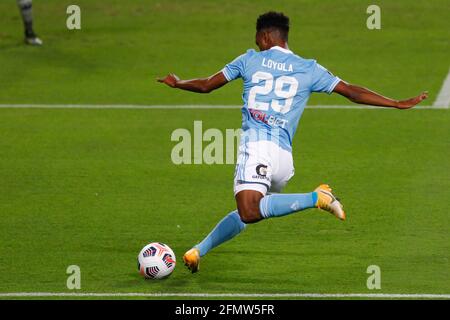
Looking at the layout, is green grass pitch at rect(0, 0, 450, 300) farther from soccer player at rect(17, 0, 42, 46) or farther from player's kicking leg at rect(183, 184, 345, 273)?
player's kicking leg at rect(183, 184, 345, 273)

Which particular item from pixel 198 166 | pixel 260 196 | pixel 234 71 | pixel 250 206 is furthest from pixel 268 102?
pixel 198 166

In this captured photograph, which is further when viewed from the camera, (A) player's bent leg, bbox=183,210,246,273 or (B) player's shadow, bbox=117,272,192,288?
(A) player's bent leg, bbox=183,210,246,273

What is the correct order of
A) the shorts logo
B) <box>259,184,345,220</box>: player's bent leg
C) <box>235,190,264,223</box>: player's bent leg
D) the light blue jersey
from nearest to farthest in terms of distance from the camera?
<box>259,184,345,220</box>: player's bent leg < <box>235,190,264,223</box>: player's bent leg < the shorts logo < the light blue jersey

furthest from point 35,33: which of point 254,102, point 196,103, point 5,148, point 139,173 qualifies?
point 254,102

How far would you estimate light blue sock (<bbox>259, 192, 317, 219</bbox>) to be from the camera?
10.3 metres

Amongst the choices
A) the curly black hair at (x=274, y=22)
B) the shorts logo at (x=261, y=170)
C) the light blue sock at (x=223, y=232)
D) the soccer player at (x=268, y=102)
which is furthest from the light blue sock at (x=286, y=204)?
the curly black hair at (x=274, y=22)

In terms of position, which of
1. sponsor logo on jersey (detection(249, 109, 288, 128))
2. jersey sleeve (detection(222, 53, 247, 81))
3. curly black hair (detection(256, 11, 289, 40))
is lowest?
sponsor logo on jersey (detection(249, 109, 288, 128))

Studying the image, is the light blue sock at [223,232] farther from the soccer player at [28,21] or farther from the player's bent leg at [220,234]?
the soccer player at [28,21]

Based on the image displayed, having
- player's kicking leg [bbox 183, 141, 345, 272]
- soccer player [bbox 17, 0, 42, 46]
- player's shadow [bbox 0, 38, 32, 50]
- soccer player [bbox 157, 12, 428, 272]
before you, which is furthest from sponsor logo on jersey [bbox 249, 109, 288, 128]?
player's shadow [bbox 0, 38, 32, 50]

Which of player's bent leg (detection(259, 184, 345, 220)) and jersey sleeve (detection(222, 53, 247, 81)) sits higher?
jersey sleeve (detection(222, 53, 247, 81))

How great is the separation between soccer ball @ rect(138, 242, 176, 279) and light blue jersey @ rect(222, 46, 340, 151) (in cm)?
135

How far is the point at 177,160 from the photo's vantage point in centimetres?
1579

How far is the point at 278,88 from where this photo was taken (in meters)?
10.7

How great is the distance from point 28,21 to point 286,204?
13.8 meters
